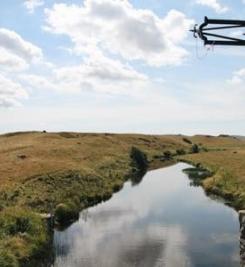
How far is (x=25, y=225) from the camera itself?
35.0 meters

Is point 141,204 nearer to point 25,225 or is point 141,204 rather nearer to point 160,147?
point 25,225

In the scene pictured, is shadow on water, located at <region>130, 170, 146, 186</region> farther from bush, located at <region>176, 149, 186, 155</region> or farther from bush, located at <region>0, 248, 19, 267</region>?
bush, located at <region>176, 149, 186, 155</region>

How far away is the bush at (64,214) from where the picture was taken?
44.1 m

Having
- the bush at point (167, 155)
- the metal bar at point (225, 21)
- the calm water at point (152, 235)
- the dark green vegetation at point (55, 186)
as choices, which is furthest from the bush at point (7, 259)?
the bush at point (167, 155)

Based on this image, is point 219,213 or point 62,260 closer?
point 62,260

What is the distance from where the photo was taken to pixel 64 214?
44.8 metres

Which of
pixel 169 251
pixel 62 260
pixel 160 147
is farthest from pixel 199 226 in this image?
pixel 160 147

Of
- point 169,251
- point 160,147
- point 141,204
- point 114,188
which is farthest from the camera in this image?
point 160,147

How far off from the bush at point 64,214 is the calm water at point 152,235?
0.88m

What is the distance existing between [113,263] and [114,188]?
34.0 meters

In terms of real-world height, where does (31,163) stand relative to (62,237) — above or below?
above

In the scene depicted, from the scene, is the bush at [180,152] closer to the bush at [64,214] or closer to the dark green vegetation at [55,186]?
the dark green vegetation at [55,186]

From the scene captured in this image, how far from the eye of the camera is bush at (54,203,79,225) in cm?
4409

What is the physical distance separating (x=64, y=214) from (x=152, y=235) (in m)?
9.42
